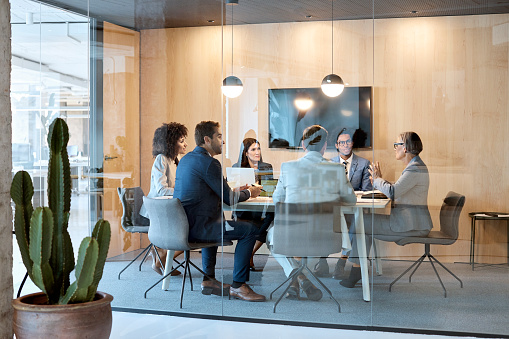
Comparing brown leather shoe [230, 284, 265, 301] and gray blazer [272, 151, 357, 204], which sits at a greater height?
gray blazer [272, 151, 357, 204]

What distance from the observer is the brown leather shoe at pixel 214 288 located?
436 centimetres


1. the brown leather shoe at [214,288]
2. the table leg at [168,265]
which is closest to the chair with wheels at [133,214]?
the table leg at [168,265]

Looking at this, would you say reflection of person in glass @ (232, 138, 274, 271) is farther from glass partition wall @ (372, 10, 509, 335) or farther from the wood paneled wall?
glass partition wall @ (372, 10, 509, 335)

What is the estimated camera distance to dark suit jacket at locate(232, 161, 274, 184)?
413 centimetres

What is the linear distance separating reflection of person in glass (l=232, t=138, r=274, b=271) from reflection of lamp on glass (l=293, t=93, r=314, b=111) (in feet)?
1.24

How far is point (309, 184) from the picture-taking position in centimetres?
411

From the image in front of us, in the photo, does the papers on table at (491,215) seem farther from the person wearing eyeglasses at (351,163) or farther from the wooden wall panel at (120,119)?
the wooden wall panel at (120,119)

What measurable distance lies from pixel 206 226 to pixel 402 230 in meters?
1.37

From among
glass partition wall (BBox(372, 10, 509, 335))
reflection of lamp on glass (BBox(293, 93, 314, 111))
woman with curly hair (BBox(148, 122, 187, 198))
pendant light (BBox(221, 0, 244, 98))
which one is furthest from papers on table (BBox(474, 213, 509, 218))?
woman with curly hair (BBox(148, 122, 187, 198))

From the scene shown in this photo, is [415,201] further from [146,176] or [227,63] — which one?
[146,176]

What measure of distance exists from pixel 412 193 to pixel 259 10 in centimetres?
166

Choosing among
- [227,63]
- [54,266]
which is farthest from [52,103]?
[54,266]

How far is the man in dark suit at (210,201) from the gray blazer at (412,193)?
3.39 ft

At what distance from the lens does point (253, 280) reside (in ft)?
14.1
